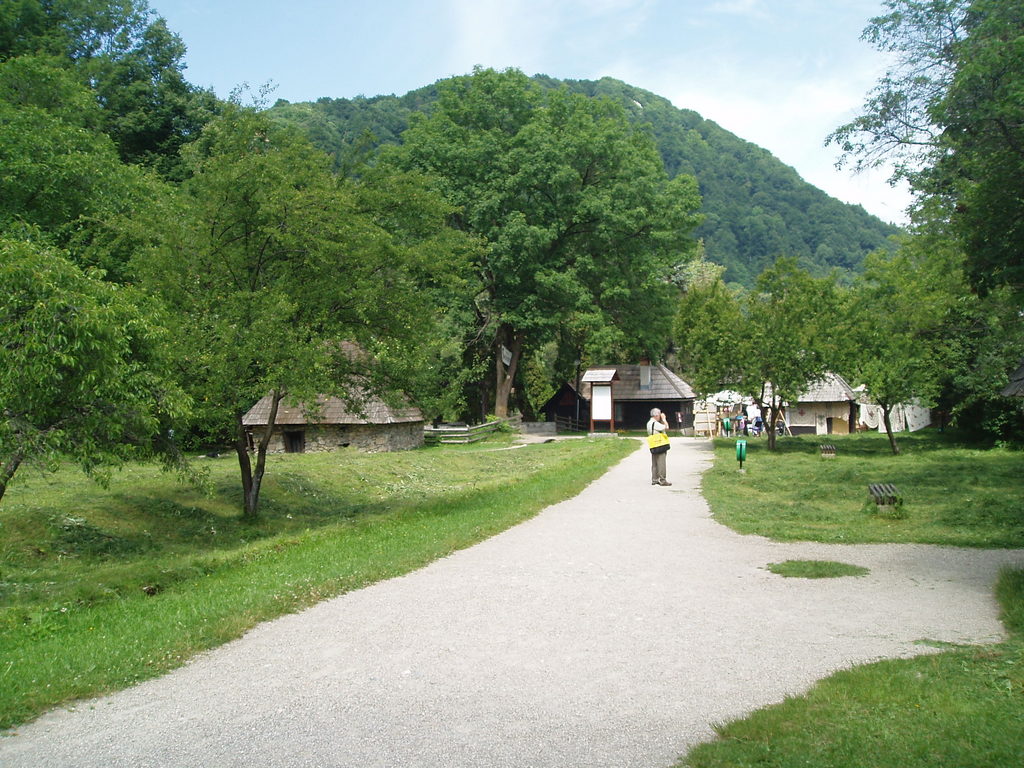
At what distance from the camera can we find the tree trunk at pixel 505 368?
48.3m

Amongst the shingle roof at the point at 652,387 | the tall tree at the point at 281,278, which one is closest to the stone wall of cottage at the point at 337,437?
the tall tree at the point at 281,278

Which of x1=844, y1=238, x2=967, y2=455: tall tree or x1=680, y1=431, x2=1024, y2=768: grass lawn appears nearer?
x1=680, y1=431, x2=1024, y2=768: grass lawn

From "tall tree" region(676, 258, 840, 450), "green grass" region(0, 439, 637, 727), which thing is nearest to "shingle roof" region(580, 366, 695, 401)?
"tall tree" region(676, 258, 840, 450)

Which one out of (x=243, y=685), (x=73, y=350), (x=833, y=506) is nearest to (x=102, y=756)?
(x=243, y=685)

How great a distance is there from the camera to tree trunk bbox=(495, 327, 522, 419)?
4828 cm

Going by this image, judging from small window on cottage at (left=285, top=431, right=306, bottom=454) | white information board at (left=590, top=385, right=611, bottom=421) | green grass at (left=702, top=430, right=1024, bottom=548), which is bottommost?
green grass at (left=702, top=430, right=1024, bottom=548)

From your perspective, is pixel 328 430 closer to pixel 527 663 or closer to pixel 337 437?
pixel 337 437

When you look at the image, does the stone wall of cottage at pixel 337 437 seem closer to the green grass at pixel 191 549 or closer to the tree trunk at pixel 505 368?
the green grass at pixel 191 549

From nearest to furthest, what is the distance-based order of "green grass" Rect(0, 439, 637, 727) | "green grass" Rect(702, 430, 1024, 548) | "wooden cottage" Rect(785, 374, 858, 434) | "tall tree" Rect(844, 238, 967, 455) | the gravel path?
the gravel path → "green grass" Rect(0, 439, 637, 727) → "green grass" Rect(702, 430, 1024, 548) → "tall tree" Rect(844, 238, 967, 455) → "wooden cottage" Rect(785, 374, 858, 434)

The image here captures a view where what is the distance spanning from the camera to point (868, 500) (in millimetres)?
16766

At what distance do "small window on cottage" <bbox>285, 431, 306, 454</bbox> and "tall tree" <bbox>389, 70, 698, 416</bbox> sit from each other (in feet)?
45.2

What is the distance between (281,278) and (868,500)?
1260cm

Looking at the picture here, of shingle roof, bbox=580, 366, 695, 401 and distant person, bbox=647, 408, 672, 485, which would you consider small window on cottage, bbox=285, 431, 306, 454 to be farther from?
shingle roof, bbox=580, 366, 695, 401

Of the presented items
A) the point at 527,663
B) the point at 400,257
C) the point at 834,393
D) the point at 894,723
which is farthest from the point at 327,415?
the point at 834,393
